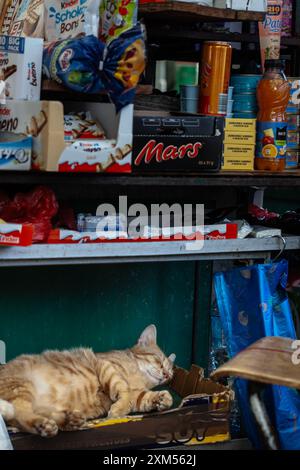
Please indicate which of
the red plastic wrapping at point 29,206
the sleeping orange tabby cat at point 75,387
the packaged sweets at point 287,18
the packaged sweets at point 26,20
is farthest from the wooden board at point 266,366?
the packaged sweets at point 287,18

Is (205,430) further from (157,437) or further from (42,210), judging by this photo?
(42,210)

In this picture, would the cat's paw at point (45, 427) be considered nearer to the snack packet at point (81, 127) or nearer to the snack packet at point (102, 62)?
the snack packet at point (81, 127)

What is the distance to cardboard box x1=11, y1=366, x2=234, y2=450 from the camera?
124 inches

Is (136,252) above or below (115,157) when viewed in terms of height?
below

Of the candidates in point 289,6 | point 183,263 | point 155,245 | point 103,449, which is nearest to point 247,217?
point 183,263

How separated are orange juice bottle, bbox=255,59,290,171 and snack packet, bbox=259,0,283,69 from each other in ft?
0.33

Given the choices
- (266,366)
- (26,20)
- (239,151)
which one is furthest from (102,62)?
(266,366)

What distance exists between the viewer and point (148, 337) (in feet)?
12.2

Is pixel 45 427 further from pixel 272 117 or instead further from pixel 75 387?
pixel 272 117

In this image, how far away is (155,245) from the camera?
11.2ft

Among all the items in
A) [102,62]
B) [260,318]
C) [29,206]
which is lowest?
[260,318]

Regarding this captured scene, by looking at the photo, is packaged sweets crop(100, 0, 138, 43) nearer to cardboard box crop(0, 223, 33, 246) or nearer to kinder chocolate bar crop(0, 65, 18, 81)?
kinder chocolate bar crop(0, 65, 18, 81)

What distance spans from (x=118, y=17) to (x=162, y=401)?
58.1 inches

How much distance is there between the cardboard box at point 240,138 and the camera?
358 cm
